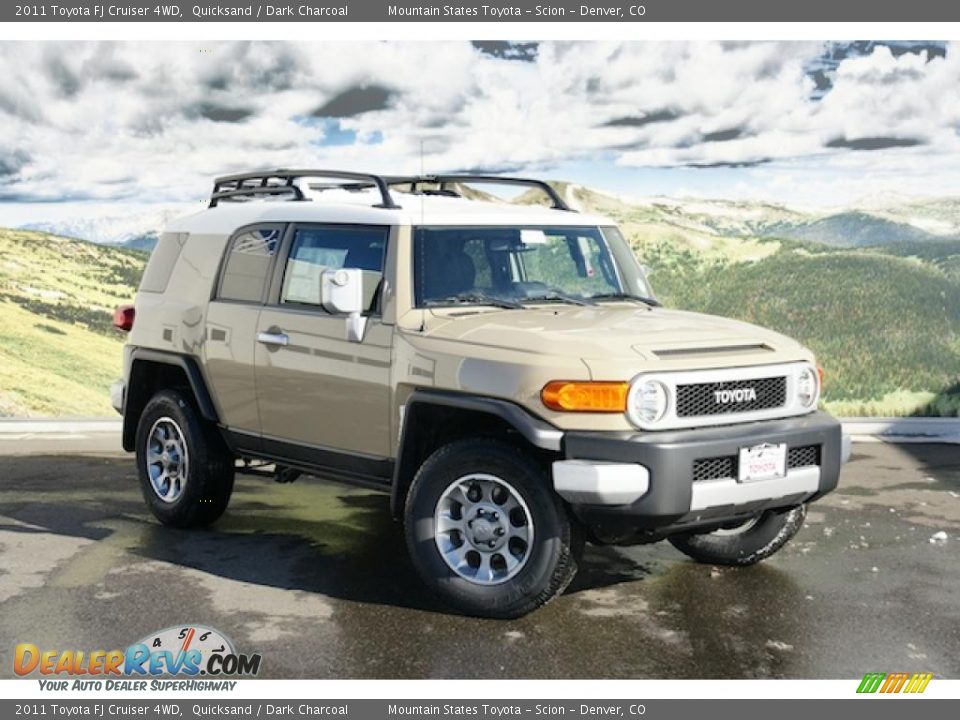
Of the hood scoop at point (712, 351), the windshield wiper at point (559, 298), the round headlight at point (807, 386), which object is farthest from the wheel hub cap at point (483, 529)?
the round headlight at point (807, 386)

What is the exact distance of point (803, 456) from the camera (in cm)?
634

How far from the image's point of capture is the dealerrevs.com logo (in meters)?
5.30

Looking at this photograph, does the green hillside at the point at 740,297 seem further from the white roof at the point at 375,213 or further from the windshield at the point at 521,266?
the windshield at the point at 521,266

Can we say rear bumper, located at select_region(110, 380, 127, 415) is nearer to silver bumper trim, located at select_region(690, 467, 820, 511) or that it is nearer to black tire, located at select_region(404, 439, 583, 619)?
black tire, located at select_region(404, 439, 583, 619)

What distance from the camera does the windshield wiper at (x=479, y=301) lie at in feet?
22.2

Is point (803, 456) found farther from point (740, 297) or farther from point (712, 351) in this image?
point (740, 297)

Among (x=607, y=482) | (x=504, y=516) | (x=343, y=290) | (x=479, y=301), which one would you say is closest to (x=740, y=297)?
(x=479, y=301)

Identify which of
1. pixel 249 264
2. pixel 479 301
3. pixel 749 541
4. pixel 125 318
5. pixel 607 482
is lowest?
pixel 749 541

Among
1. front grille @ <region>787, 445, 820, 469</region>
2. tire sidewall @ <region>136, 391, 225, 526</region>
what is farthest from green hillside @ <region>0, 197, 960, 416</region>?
front grille @ <region>787, 445, 820, 469</region>

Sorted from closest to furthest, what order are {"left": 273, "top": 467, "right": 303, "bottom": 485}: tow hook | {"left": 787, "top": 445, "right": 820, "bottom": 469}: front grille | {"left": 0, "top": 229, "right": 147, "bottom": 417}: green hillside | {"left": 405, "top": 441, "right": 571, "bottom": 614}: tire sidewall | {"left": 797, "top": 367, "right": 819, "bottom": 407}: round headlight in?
{"left": 405, "top": 441, "right": 571, "bottom": 614}: tire sidewall
{"left": 787, "top": 445, "right": 820, "bottom": 469}: front grille
{"left": 797, "top": 367, "right": 819, "bottom": 407}: round headlight
{"left": 273, "top": 467, "right": 303, "bottom": 485}: tow hook
{"left": 0, "top": 229, "right": 147, "bottom": 417}: green hillside

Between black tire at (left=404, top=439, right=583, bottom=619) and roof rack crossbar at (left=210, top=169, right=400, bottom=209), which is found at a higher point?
roof rack crossbar at (left=210, top=169, right=400, bottom=209)

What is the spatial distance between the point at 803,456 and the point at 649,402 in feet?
3.25

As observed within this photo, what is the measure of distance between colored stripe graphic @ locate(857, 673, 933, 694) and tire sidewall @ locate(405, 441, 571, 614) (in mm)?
1422

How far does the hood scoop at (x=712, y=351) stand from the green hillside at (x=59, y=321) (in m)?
9.32
